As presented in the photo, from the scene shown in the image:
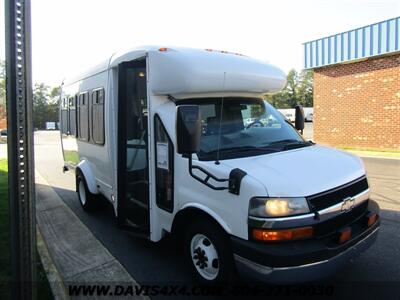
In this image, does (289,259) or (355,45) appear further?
(355,45)

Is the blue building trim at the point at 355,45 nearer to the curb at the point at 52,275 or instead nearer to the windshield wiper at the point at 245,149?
the windshield wiper at the point at 245,149

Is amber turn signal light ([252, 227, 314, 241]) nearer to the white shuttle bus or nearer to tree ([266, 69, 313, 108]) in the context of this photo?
the white shuttle bus

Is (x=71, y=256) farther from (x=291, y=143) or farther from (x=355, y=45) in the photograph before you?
(x=355, y=45)

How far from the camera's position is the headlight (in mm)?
3105

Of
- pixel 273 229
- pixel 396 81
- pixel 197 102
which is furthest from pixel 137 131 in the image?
pixel 396 81

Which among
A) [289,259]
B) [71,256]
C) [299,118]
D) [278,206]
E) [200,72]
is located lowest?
[71,256]

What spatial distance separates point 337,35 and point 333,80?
6.67ft

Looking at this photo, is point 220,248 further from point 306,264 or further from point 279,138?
point 279,138

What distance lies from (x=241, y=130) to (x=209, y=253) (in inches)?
54.3

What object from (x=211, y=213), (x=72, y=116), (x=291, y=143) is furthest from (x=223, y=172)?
(x=72, y=116)

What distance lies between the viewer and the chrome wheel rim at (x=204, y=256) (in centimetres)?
368

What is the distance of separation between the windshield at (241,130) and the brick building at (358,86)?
40.7 ft

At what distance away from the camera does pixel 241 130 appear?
13.9ft

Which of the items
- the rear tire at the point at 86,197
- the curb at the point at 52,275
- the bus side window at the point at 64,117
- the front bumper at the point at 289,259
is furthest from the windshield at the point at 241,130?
the bus side window at the point at 64,117
